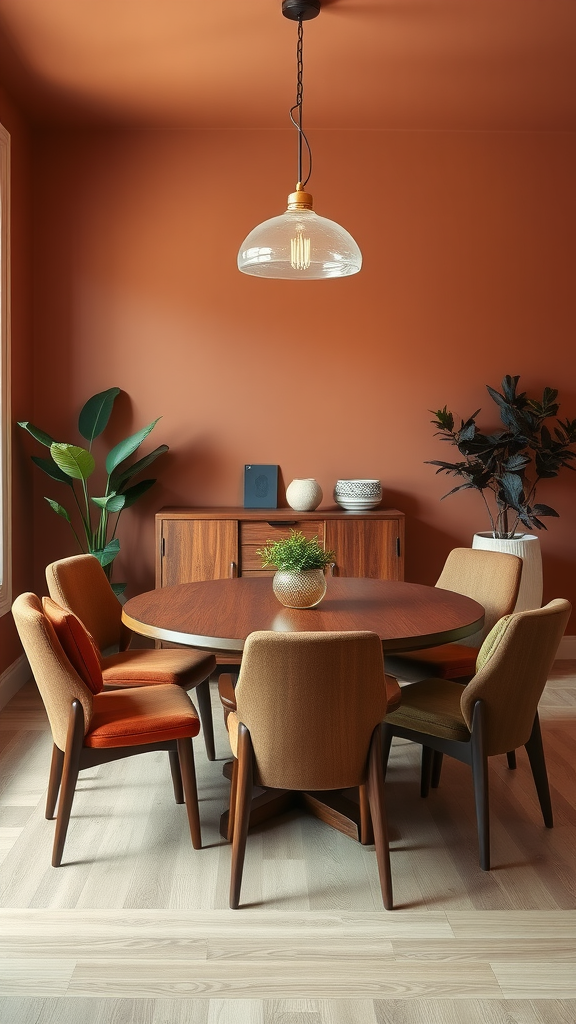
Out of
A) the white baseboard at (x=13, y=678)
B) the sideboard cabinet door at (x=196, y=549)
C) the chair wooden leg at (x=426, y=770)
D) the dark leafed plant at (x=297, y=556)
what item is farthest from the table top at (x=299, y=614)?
the white baseboard at (x=13, y=678)

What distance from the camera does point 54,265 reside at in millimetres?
5008

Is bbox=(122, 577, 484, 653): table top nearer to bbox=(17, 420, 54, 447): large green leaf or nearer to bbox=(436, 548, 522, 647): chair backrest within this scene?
bbox=(436, 548, 522, 647): chair backrest

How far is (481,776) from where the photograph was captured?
2664 mm

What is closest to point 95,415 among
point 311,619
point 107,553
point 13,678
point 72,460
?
point 72,460

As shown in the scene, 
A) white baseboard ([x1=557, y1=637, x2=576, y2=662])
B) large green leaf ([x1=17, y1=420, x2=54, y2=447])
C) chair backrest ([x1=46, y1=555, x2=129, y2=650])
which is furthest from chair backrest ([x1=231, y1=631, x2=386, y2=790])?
white baseboard ([x1=557, y1=637, x2=576, y2=662])

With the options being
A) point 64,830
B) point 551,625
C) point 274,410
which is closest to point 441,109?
point 274,410

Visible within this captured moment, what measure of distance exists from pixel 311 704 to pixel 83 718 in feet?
2.46

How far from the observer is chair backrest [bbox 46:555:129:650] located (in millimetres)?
3209

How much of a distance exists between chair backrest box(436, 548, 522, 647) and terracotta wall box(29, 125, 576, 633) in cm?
143

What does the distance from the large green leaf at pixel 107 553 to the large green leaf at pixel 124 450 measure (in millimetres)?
404

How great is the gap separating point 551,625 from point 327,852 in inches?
40.2

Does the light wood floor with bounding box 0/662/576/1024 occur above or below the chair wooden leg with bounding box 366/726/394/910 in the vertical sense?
below

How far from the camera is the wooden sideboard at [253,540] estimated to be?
4.67 meters

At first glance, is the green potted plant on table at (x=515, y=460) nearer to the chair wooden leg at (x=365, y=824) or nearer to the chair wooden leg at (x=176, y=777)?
the chair wooden leg at (x=365, y=824)
